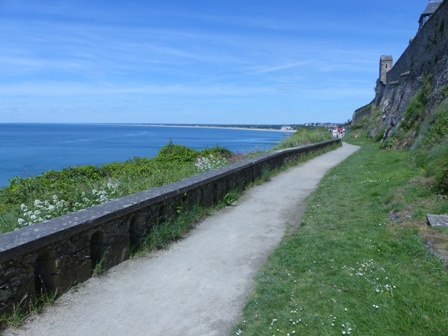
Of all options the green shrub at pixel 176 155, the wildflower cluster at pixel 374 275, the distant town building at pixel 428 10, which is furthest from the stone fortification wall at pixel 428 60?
the distant town building at pixel 428 10

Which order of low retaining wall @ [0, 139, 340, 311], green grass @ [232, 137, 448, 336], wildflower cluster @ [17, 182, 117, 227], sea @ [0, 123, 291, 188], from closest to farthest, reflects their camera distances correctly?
green grass @ [232, 137, 448, 336] → low retaining wall @ [0, 139, 340, 311] → wildflower cluster @ [17, 182, 117, 227] → sea @ [0, 123, 291, 188]

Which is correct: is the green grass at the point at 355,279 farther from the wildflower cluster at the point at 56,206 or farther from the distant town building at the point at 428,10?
the distant town building at the point at 428,10

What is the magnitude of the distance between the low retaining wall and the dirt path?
0.22 metres

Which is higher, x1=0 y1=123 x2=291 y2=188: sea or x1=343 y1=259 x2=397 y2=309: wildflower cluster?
x1=343 y1=259 x2=397 y2=309: wildflower cluster

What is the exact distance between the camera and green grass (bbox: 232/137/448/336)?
3.26 m

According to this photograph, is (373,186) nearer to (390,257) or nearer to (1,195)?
(390,257)

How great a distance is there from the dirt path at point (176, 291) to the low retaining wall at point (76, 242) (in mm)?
219

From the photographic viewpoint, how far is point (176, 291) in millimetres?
4102

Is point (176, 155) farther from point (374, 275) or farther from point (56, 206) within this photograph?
point (374, 275)

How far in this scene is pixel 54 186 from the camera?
27.0 ft

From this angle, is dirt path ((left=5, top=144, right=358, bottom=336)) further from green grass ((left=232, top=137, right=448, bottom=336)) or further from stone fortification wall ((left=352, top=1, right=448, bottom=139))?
stone fortification wall ((left=352, top=1, right=448, bottom=139))

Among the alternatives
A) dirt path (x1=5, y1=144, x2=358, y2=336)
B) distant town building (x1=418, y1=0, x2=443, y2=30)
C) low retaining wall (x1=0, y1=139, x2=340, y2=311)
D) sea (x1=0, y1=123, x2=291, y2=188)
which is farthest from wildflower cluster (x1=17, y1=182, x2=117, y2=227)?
distant town building (x1=418, y1=0, x2=443, y2=30)

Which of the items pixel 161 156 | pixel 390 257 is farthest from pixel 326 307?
pixel 161 156

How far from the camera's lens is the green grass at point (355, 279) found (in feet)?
10.7
